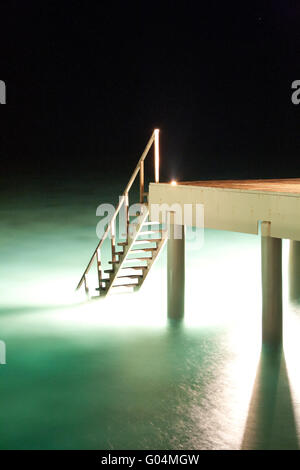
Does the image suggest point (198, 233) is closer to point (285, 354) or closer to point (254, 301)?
point (254, 301)

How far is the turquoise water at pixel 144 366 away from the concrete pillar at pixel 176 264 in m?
0.70

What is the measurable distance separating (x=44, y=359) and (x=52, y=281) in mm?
8135

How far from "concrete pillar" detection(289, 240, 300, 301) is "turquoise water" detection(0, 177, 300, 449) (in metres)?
0.54

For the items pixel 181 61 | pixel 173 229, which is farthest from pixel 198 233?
pixel 181 61

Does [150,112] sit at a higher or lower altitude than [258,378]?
higher

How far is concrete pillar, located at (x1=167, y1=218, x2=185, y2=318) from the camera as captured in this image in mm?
18625

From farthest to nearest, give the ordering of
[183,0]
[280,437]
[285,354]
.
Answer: [183,0]
[285,354]
[280,437]

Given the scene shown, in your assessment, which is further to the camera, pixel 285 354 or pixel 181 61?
pixel 181 61

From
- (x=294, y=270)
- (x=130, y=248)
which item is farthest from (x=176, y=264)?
(x=294, y=270)

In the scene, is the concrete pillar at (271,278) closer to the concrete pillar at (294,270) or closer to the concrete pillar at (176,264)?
the concrete pillar at (176,264)

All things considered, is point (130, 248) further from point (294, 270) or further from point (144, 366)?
point (294, 270)

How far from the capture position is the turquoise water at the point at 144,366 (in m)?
12.9

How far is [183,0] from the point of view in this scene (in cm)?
7181

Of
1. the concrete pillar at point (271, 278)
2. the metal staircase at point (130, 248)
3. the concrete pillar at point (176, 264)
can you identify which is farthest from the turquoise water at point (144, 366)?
the concrete pillar at point (271, 278)
